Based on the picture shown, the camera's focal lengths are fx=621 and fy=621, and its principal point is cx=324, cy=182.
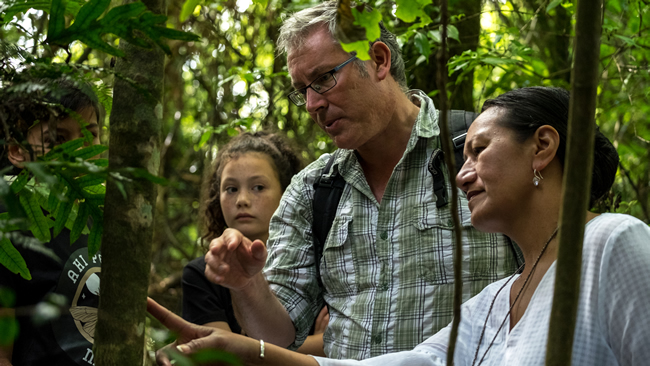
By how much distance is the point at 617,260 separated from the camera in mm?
1791

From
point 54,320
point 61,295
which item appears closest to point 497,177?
point 61,295

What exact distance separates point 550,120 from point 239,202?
6.77 ft

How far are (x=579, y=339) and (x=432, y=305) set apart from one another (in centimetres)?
94

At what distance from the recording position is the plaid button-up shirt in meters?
2.67

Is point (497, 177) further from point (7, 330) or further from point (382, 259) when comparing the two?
point (7, 330)

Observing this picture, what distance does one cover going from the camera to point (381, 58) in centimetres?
307

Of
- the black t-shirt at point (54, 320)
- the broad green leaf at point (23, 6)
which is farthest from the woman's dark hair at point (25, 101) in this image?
the black t-shirt at point (54, 320)

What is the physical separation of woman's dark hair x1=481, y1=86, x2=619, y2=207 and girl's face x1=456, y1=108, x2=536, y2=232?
1.5 inches

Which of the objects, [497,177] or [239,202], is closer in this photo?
[497,177]

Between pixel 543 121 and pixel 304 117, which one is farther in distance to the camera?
pixel 304 117

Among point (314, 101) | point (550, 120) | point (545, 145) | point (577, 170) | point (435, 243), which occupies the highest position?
point (314, 101)

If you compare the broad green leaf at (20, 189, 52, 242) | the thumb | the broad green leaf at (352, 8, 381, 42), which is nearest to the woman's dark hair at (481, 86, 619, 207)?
the thumb

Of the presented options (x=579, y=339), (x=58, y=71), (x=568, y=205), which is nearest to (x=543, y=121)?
(x=579, y=339)

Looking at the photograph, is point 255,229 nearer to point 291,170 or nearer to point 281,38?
point 291,170
